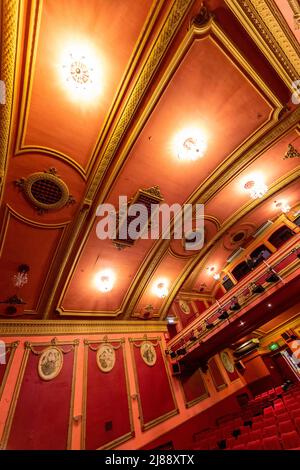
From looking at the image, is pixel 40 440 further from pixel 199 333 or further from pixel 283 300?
pixel 283 300

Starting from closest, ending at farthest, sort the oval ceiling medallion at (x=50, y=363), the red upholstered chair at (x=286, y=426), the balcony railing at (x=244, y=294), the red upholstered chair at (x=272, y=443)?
the red upholstered chair at (x=272, y=443) → the red upholstered chair at (x=286, y=426) → the balcony railing at (x=244, y=294) → the oval ceiling medallion at (x=50, y=363)

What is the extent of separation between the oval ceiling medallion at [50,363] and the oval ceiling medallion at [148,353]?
3000 mm

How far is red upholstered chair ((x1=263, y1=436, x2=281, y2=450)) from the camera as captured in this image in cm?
370

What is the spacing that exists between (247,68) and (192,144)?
174 centimetres

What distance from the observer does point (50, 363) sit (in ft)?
19.9

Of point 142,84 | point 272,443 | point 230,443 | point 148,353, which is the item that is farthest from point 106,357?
point 142,84

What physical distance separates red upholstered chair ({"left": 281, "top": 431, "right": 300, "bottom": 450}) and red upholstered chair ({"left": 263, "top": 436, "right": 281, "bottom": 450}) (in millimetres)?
96

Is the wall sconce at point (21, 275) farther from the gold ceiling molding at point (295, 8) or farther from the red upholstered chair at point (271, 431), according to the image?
the gold ceiling molding at point (295, 8)

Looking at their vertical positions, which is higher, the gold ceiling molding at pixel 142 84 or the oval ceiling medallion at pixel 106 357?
the gold ceiling molding at pixel 142 84

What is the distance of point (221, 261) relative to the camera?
9930mm

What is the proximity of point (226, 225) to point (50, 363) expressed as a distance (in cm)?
737

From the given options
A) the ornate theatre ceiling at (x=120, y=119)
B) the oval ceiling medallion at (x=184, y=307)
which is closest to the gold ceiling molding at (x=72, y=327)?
the ornate theatre ceiling at (x=120, y=119)

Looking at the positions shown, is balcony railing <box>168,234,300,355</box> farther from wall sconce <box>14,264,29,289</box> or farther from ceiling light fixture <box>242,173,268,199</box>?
wall sconce <box>14,264,29,289</box>

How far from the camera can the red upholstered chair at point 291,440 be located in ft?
11.8
